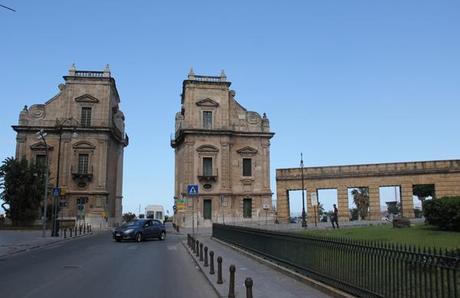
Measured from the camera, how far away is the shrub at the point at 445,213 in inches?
820

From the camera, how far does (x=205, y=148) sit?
209 ft

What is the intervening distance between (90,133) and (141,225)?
32.8 m

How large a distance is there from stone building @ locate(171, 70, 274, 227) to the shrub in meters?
40.8

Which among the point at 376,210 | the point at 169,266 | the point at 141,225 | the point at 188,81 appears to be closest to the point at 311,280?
the point at 169,266

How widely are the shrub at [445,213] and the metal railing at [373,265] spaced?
10.2 metres

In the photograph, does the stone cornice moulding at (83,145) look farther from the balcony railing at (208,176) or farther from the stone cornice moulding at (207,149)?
the balcony railing at (208,176)

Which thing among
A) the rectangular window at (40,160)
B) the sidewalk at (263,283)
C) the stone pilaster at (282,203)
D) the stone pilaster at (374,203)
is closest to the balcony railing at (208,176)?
the stone pilaster at (282,203)

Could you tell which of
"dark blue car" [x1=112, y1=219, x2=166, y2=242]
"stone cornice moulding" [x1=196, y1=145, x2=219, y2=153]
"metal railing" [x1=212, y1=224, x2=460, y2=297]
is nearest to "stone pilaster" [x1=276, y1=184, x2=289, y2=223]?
"stone cornice moulding" [x1=196, y1=145, x2=219, y2=153]

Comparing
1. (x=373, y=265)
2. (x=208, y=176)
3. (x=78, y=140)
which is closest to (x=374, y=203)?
(x=208, y=176)

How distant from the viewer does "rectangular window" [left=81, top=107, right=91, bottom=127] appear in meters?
63.8

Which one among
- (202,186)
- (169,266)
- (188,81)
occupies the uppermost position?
(188,81)

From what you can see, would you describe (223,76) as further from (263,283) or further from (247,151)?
(263,283)

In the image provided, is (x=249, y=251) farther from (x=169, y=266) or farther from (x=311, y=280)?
(x=311, y=280)

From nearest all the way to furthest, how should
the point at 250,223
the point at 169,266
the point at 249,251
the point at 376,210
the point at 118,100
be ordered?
the point at 169,266 < the point at 249,251 < the point at 376,210 < the point at 250,223 < the point at 118,100
